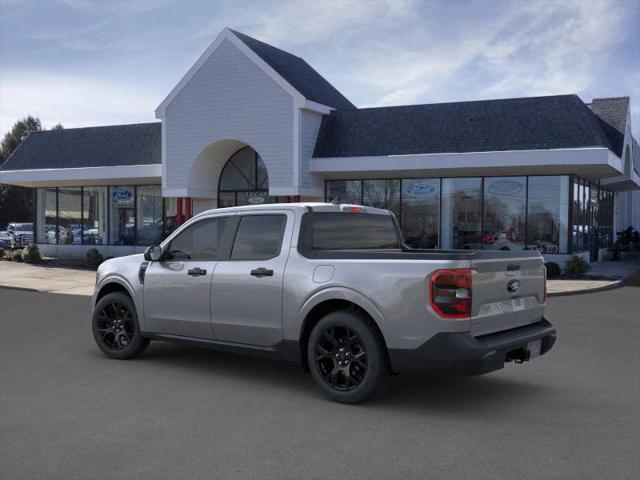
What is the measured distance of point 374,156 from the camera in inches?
850

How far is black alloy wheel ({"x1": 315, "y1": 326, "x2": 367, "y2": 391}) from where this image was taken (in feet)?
20.1

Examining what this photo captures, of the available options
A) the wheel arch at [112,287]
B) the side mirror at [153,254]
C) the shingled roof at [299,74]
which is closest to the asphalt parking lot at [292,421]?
the wheel arch at [112,287]

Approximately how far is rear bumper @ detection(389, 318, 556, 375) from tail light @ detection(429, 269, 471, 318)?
7.6 inches

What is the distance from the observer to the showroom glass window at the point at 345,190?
23.5m

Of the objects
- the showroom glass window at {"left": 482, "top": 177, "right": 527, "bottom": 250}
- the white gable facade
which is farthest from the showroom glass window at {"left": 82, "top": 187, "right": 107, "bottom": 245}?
the showroom glass window at {"left": 482, "top": 177, "right": 527, "bottom": 250}

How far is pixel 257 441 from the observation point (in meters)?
5.08

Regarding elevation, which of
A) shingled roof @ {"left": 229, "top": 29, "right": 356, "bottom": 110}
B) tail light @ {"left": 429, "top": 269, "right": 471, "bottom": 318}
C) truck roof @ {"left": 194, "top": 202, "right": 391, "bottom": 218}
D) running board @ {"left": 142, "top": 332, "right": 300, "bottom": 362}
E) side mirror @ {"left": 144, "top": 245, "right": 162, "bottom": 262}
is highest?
shingled roof @ {"left": 229, "top": 29, "right": 356, "bottom": 110}

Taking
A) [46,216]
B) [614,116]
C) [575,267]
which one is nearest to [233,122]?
[575,267]

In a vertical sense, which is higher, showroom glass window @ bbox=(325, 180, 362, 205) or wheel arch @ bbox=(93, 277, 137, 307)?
showroom glass window @ bbox=(325, 180, 362, 205)

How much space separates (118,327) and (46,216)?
2406 centimetres

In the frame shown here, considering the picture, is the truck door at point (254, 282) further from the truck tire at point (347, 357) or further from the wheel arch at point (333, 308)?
the truck tire at point (347, 357)

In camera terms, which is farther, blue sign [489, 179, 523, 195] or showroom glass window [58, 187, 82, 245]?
showroom glass window [58, 187, 82, 245]

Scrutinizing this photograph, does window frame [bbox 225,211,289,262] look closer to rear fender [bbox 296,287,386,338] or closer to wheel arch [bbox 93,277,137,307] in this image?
rear fender [bbox 296,287,386,338]

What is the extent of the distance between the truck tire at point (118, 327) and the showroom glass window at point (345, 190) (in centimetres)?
1558
